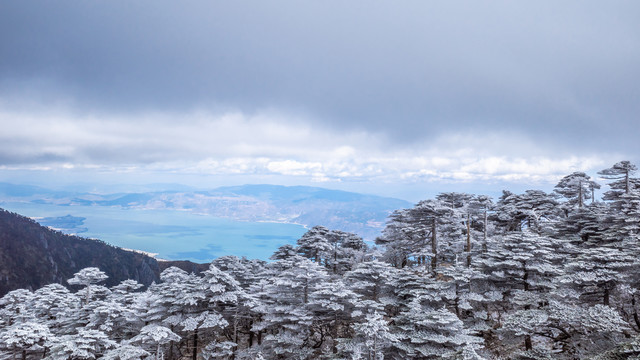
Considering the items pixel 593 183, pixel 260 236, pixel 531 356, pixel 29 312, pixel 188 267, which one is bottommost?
pixel 260 236

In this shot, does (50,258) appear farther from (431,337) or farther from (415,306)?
(431,337)

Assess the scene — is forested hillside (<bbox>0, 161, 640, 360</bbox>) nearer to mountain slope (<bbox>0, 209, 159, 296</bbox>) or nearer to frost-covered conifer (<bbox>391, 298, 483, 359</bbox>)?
frost-covered conifer (<bbox>391, 298, 483, 359</bbox>)

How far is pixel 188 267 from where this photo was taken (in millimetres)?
74375

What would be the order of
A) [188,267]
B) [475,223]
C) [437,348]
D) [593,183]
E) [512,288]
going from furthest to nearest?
1. [188,267]
2. [475,223]
3. [593,183]
4. [512,288]
5. [437,348]

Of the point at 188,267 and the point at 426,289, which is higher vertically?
the point at 426,289

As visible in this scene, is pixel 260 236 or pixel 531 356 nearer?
pixel 531 356

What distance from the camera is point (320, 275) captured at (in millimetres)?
16031

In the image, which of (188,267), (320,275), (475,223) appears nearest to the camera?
(320,275)

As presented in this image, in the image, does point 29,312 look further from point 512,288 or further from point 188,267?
point 188,267

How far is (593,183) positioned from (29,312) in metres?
51.9

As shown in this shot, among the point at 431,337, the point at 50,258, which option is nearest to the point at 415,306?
the point at 431,337

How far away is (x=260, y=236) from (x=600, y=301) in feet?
611

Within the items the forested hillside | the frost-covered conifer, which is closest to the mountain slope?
the forested hillside

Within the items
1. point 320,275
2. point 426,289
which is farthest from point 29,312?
point 426,289
